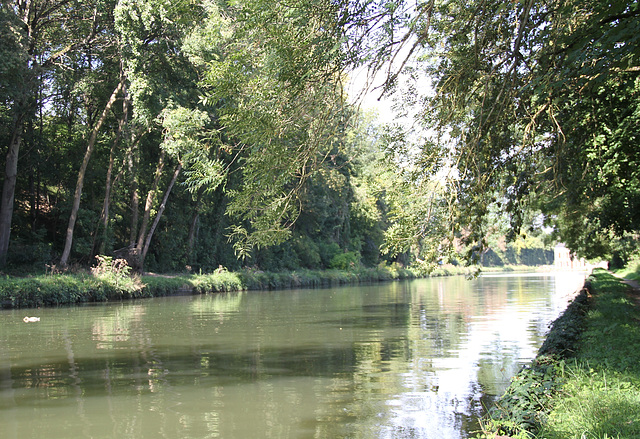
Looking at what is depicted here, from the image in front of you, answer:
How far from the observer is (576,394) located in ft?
20.1

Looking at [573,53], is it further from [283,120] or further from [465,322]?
[465,322]

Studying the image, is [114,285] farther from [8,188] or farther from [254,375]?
[254,375]

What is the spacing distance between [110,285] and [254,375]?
18.1 metres

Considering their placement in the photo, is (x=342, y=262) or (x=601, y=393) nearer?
(x=601, y=393)

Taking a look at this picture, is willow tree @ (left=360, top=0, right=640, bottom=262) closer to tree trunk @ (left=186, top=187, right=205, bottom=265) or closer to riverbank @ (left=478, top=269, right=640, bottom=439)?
riverbank @ (left=478, top=269, right=640, bottom=439)

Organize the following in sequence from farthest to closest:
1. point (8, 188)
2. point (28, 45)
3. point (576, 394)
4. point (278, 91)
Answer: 1. point (8, 188)
2. point (28, 45)
3. point (278, 91)
4. point (576, 394)

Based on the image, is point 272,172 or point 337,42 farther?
point 272,172

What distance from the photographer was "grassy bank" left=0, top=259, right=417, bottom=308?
71.8 ft

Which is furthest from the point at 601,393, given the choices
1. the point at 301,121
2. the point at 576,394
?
the point at 301,121

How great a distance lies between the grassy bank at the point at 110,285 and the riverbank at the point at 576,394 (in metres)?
19.6

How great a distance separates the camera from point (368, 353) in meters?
12.0

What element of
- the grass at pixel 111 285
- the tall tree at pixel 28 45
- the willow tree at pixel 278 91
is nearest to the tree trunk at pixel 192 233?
the grass at pixel 111 285

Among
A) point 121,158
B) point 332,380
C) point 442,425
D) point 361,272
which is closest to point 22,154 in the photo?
point 121,158

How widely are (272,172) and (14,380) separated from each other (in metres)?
5.83
